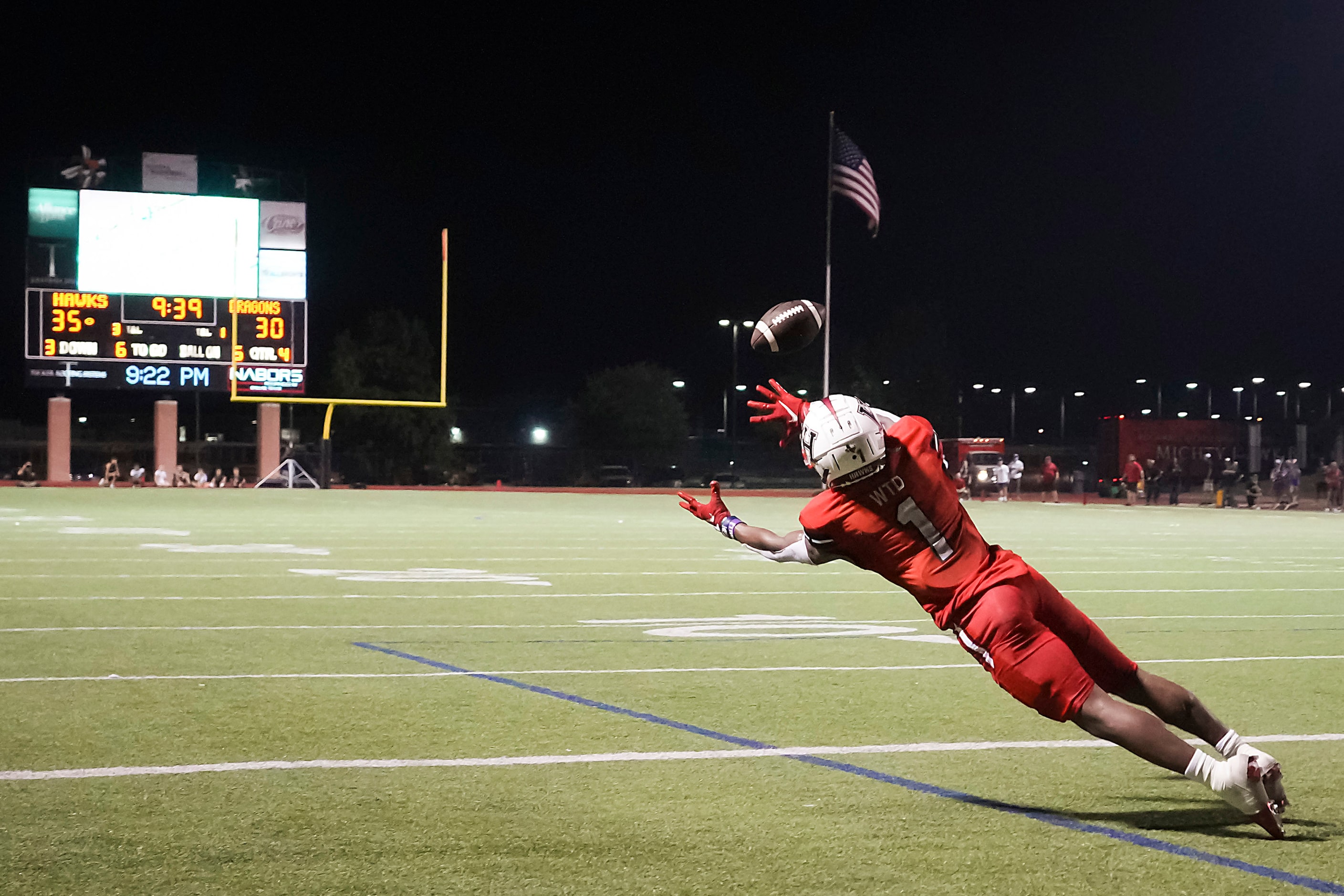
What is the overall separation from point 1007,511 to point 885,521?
31555 mm

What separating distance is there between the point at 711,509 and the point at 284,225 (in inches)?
1689

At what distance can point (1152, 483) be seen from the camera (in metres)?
45.5

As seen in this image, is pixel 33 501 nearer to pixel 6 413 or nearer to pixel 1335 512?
pixel 1335 512

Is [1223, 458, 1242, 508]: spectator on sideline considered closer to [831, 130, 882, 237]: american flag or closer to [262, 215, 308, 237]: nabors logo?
[831, 130, 882, 237]: american flag

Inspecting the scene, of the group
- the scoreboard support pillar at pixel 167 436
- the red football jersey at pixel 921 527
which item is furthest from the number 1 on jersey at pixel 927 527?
the scoreboard support pillar at pixel 167 436

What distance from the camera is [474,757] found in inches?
225

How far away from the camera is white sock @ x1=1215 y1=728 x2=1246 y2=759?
481 cm

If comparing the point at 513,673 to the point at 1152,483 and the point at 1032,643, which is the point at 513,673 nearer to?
the point at 1032,643

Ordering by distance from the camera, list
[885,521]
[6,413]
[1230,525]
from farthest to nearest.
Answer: [6,413], [1230,525], [885,521]

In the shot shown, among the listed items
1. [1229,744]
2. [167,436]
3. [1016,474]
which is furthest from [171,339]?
[1229,744]

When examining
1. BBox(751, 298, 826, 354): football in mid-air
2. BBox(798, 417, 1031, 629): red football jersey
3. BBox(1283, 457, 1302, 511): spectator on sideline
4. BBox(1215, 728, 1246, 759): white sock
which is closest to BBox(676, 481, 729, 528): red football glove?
BBox(751, 298, 826, 354): football in mid-air

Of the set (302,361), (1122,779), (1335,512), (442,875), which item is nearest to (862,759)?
(1122,779)

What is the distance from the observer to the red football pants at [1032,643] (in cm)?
463

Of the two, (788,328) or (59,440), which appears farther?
(59,440)
